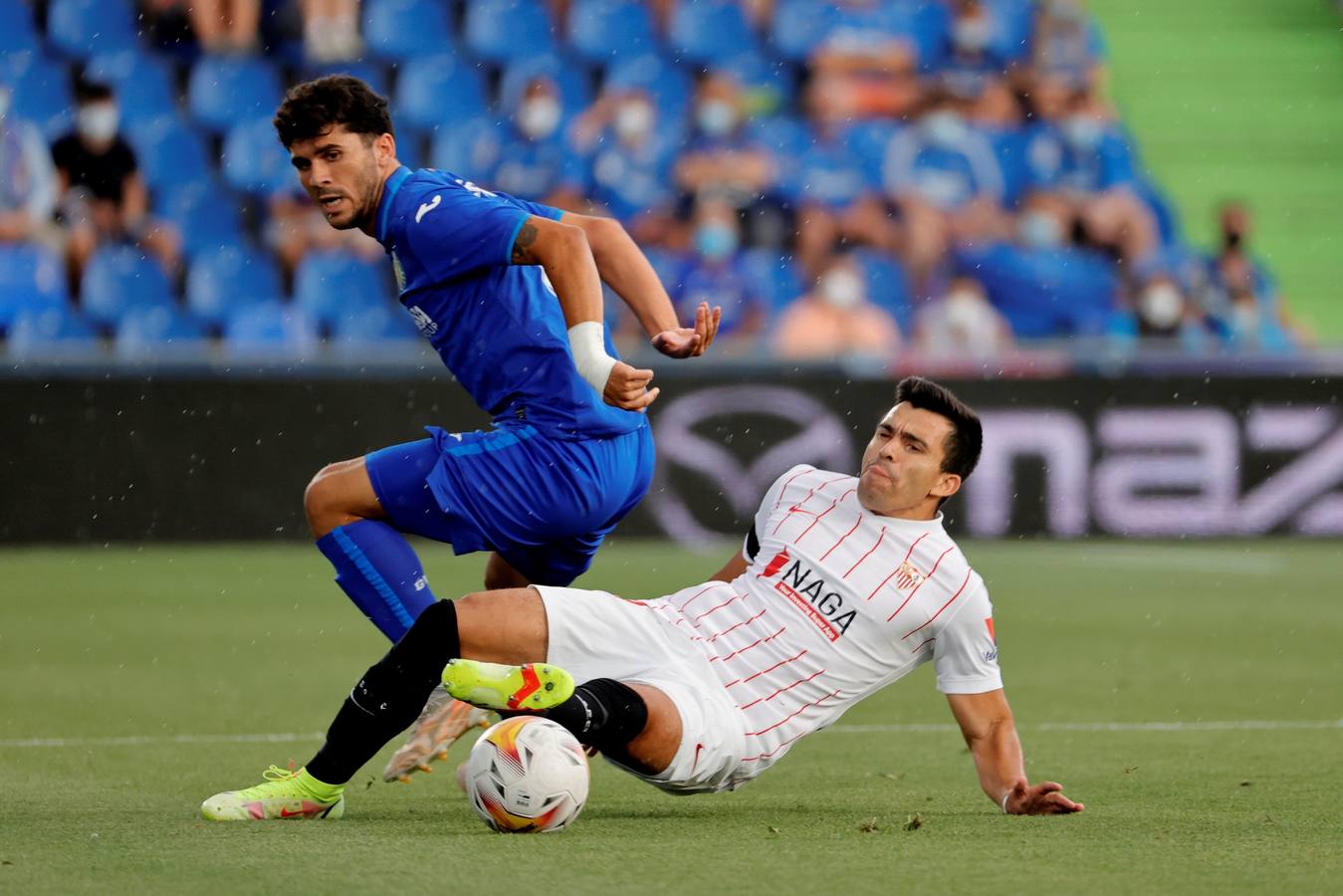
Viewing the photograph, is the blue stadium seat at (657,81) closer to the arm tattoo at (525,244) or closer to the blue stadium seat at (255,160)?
the blue stadium seat at (255,160)

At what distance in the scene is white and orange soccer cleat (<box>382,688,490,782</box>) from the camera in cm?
520

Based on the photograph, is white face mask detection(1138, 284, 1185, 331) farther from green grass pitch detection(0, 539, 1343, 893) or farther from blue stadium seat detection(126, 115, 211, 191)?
blue stadium seat detection(126, 115, 211, 191)

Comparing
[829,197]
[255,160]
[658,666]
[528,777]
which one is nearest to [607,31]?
[829,197]

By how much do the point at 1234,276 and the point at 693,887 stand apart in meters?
13.0

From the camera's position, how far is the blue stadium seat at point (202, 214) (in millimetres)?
15630

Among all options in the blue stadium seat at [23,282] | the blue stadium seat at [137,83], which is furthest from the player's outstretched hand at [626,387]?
the blue stadium seat at [137,83]

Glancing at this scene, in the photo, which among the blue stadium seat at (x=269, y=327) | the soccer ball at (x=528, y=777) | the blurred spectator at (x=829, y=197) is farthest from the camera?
the blurred spectator at (x=829, y=197)

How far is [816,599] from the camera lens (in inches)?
196

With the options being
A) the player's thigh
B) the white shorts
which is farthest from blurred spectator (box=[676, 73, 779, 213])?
the player's thigh

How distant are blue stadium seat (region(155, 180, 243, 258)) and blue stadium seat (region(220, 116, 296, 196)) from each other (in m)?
0.17

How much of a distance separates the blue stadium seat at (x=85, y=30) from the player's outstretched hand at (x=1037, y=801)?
43.7 feet

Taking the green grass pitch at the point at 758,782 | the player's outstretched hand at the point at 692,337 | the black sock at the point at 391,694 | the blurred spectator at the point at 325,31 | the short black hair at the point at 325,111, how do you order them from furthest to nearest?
the blurred spectator at the point at 325,31
the short black hair at the point at 325,111
the player's outstretched hand at the point at 692,337
the black sock at the point at 391,694
the green grass pitch at the point at 758,782

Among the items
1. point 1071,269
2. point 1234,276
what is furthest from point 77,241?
point 1234,276

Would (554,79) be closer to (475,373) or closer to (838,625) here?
(475,373)
